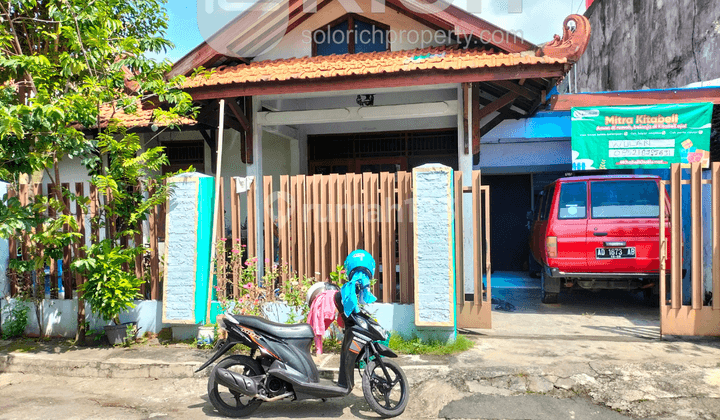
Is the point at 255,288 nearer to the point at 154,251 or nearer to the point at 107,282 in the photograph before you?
the point at 154,251

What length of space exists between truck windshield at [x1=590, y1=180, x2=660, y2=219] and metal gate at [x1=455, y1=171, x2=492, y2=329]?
2544 mm

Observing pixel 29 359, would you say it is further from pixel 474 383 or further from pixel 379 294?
pixel 474 383

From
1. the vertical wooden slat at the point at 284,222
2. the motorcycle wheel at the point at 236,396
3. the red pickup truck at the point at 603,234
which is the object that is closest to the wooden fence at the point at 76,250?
the vertical wooden slat at the point at 284,222

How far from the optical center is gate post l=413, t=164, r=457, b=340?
564 cm

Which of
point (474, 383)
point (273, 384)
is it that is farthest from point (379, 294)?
point (273, 384)

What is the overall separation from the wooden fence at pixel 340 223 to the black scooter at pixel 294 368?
70.8 inches

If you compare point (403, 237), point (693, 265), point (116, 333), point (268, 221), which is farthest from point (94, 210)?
point (693, 265)

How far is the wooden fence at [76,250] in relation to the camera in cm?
637

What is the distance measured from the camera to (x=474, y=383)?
4.82m

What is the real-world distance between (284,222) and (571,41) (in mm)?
4290

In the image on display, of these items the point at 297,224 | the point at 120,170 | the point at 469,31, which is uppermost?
the point at 469,31

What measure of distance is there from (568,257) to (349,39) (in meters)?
5.09

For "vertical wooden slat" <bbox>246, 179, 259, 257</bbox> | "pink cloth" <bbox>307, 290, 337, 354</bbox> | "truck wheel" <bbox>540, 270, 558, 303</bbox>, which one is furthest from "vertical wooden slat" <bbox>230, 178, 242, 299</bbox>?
"truck wheel" <bbox>540, 270, 558, 303</bbox>

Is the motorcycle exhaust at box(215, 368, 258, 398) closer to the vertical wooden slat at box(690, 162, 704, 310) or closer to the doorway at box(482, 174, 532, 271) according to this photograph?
the vertical wooden slat at box(690, 162, 704, 310)
